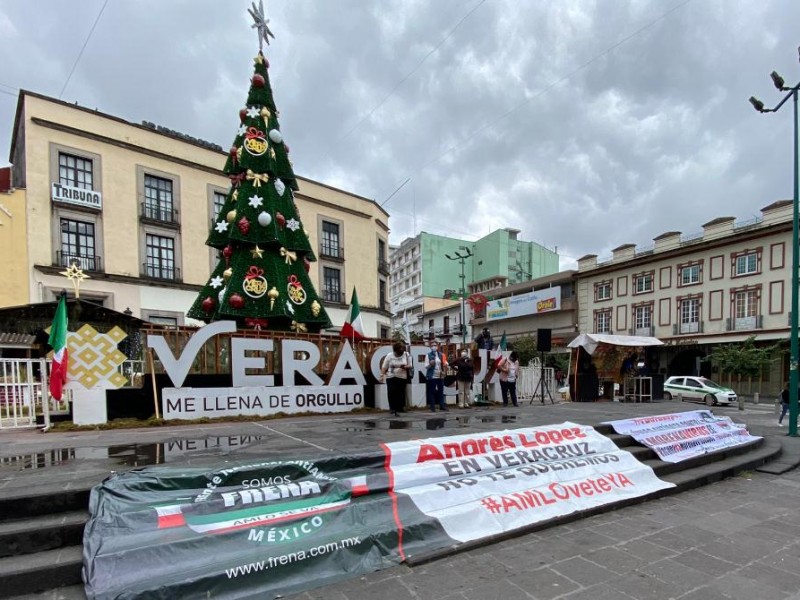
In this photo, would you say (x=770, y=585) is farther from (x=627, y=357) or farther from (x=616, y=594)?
(x=627, y=357)

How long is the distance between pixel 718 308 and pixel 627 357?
19291 mm

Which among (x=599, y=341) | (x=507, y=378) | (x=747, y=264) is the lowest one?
(x=507, y=378)

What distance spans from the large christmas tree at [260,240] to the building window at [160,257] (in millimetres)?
16160

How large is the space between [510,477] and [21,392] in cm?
789

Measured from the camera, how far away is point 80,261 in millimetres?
21578

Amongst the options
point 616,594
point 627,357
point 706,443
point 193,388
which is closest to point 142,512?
point 616,594

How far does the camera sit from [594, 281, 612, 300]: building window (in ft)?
126

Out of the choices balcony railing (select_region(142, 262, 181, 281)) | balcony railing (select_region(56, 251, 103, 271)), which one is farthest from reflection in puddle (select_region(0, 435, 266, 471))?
balcony railing (select_region(142, 262, 181, 281))

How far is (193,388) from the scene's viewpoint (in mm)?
8180

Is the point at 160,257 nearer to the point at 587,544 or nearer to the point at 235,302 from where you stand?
the point at 235,302

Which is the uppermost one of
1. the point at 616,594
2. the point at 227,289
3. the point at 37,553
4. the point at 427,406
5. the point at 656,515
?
the point at 227,289

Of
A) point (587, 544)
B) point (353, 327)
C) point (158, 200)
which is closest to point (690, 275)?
point (353, 327)

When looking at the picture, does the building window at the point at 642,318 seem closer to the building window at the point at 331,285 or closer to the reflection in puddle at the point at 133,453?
the building window at the point at 331,285

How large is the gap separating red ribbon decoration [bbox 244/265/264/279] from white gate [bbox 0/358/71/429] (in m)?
4.18
